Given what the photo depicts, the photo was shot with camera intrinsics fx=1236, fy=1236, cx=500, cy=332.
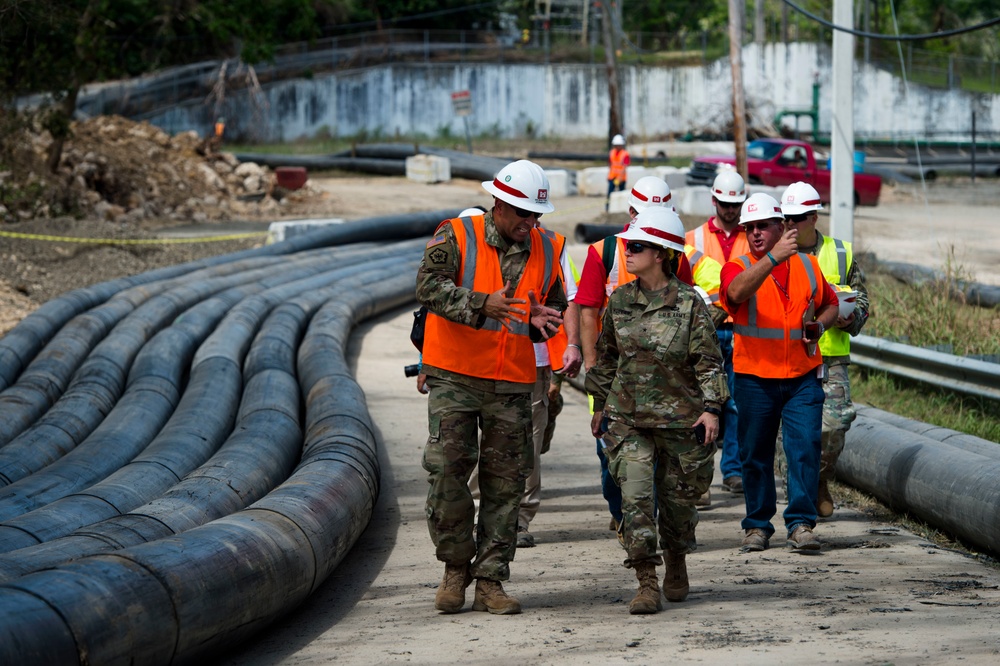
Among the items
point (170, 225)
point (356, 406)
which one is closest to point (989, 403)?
point (356, 406)

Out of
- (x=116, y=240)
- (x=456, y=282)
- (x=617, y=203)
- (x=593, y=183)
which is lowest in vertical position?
(x=116, y=240)

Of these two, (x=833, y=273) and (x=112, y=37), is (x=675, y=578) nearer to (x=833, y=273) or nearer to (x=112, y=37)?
(x=833, y=273)

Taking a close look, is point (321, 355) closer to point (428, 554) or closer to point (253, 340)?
point (253, 340)

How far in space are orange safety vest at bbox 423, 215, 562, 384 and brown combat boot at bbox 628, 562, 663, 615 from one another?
98cm

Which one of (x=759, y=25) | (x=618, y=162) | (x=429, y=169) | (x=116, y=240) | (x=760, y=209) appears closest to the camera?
(x=760, y=209)

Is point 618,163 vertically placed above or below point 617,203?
above

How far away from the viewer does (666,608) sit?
18.1 ft

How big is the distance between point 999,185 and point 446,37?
2394 cm

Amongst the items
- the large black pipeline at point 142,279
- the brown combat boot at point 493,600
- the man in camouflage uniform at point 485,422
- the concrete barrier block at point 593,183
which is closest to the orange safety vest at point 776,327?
the man in camouflage uniform at point 485,422

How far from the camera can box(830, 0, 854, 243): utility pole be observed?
1248 cm

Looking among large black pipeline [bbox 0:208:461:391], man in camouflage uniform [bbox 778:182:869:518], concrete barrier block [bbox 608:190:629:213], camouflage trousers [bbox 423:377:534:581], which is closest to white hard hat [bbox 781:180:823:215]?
man in camouflage uniform [bbox 778:182:869:518]

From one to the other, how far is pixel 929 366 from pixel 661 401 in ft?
16.2

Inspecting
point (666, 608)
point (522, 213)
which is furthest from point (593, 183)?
point (666, 608)

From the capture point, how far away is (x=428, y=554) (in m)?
6.74
